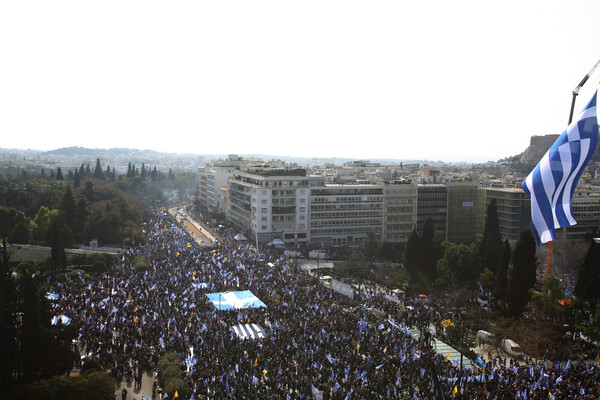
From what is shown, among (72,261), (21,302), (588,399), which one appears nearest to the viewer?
(588,399)

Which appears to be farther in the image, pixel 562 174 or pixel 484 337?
pixel 484 337

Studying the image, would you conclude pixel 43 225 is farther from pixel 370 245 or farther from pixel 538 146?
pixel 538 146

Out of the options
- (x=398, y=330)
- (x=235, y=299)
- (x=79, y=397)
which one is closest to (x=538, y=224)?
(x=398, y=330)

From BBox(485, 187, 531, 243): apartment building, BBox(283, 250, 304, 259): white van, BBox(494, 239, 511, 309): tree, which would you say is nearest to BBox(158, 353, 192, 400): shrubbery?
BBox(494, 239, 511, 309): tree

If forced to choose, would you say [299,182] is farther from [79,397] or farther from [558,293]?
[79,397]

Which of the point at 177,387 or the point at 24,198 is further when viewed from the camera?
the point at 24,198

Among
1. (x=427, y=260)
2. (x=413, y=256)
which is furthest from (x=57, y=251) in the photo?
(x=427, y=260)

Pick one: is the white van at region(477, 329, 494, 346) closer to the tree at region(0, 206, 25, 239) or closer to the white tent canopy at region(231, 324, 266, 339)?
the white tent canopy at region(231, 324, 266, 339)
